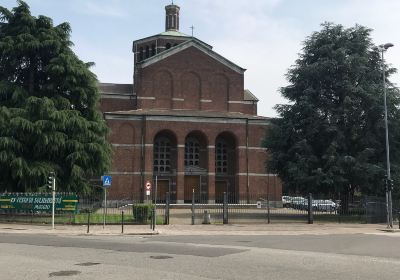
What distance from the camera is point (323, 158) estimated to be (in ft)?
111

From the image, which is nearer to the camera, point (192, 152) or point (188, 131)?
point (188, 131)

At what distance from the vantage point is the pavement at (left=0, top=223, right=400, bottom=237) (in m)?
24.2

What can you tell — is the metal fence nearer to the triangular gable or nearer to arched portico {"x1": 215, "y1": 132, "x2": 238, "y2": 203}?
arched portico {"x1": 215, "y1": 132, "x2": 238, "y2": 203}

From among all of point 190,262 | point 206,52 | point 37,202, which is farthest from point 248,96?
point 190,262

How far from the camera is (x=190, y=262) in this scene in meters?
12.1

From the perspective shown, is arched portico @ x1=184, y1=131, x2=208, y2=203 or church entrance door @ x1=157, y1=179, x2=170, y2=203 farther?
arched portico @ x1=184, y1=131, x2=208, y2=203

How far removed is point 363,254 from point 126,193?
3830cm

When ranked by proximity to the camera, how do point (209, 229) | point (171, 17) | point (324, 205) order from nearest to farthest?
1. point (209, 229)
2. point (324, 205)
3. point (171, 17)

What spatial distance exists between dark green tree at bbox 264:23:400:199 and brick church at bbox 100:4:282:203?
15674 mm

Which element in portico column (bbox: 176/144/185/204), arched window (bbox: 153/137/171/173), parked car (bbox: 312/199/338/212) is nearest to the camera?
parked car (bbox: 312/199/338/212)

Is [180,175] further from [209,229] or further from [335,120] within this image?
[209,229]

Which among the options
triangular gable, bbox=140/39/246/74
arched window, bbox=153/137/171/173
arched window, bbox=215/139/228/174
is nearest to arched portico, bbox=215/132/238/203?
arched window, bbox=215/139/228/174

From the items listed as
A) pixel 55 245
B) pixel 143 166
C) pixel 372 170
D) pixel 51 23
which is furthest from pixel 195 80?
pixel 55 245

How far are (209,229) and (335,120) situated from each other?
14138 millimetres
